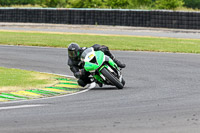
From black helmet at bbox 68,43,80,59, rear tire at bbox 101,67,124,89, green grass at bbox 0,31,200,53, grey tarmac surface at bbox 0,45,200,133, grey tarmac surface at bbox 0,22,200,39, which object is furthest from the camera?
grey tarmac surface at bbox 0,22,200,39

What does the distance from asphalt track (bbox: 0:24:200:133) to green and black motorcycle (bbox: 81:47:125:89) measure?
0.89 ft

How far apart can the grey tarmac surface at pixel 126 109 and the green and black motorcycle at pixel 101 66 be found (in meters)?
0.29

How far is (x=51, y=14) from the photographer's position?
41.1m

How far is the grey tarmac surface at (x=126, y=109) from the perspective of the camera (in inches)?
285

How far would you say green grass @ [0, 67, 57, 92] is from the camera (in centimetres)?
1216

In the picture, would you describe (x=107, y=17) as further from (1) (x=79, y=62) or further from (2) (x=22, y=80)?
(1) (x=79, y=62)

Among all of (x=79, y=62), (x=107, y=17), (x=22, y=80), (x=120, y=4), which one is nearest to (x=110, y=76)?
(x=79, y=62)

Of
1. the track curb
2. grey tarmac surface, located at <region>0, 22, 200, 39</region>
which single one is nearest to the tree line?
grey tarmac surface, located at <region>0, 22, 200, 39</region>

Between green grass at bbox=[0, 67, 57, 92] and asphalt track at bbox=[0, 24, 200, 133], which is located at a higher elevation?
asphalt track at bbox=[0, 24, 200, 133]

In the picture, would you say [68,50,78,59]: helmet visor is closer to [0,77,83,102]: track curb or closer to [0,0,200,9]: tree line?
[0,77,83,102]: track curb

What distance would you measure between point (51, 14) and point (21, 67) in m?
24.2

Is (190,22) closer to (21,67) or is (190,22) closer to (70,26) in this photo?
(70,26)

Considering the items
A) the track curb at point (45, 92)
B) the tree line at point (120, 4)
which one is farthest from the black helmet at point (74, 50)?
the tree line at point (120, 4)

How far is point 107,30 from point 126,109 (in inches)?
1111
